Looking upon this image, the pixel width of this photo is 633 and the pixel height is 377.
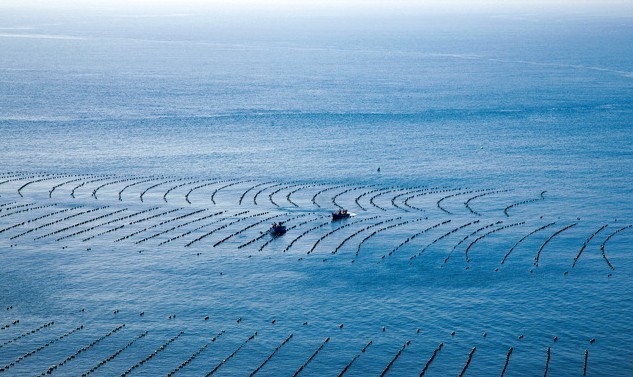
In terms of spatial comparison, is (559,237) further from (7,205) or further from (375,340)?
(7,205)

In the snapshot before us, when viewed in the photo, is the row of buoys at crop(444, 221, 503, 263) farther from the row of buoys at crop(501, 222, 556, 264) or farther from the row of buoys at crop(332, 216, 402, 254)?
the row of buoys at crop(332, 216, 402, 254)

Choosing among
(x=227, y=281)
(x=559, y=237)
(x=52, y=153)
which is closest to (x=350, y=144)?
(x=52, y=153)

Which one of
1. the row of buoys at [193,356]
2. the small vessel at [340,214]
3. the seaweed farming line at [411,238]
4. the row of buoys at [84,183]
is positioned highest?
the row of buoys at [84,183]

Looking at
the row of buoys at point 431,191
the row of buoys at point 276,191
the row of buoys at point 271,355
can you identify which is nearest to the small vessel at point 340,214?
the row of buoys at point 276,191

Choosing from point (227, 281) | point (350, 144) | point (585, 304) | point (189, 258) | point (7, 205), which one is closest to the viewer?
point (585, 304)

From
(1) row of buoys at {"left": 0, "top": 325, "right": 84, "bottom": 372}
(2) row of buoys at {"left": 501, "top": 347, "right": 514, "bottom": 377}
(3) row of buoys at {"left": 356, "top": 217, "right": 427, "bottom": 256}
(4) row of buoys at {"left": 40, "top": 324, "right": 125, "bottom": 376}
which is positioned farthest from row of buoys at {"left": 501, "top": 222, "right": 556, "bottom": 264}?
(1) row of buoys at {"left": 0, "top": 325, "right": 84, "bottom": 372}

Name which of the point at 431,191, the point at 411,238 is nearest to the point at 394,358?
the point at 411,238

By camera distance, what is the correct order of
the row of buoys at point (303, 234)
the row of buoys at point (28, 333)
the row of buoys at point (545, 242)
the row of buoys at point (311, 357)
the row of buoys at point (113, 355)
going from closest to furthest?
1. the row of buoys at point (113, 355)
2. the row of buoys at point (311, 357)
3. the row of buoys at point (28, 333)
4. the row of buoys at point (545, 242)
5. the row of buoys at point (303, 234)

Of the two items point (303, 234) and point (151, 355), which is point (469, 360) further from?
point (303, 234)

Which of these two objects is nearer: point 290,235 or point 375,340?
point 375,340

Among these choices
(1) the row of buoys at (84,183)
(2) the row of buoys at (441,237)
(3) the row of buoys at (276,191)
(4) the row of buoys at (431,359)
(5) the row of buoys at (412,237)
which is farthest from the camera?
(1) the row of buoys at (84,183)

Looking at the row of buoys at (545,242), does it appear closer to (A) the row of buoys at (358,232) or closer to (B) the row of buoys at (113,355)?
(A) the row of buoys at (358,232)
